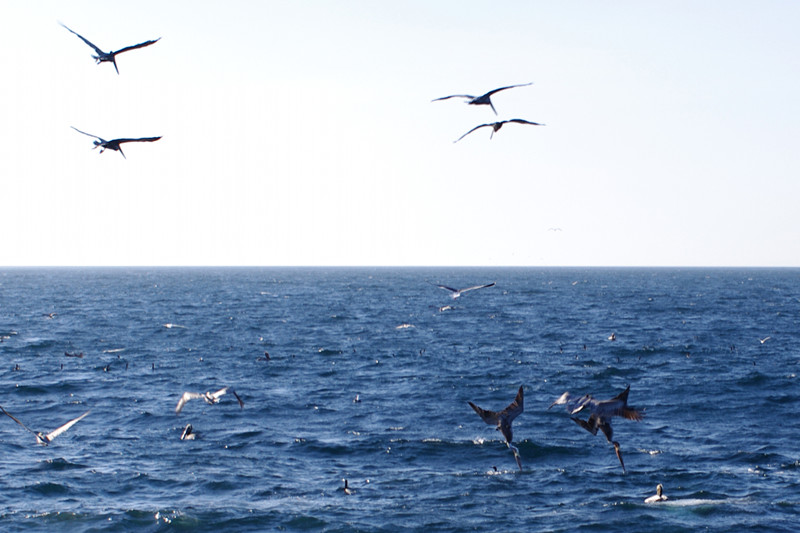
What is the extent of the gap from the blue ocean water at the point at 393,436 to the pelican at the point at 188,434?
576 mm

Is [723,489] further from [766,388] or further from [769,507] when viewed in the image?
[766,388]

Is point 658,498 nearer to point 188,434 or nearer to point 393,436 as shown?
point 393,436

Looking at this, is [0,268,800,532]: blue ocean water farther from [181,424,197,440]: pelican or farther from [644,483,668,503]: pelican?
[181,424,197,440]: pelican

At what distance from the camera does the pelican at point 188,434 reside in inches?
1355

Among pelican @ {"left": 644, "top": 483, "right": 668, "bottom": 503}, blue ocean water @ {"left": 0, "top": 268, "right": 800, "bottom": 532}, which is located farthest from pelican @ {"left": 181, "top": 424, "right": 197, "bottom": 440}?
pelican @ {"left": 644, "top": 483, "right": 668, "bottom": 503}

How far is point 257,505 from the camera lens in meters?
25.9

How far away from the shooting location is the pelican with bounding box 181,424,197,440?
1355 inches

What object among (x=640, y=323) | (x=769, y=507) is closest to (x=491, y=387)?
(x=769, y=507)

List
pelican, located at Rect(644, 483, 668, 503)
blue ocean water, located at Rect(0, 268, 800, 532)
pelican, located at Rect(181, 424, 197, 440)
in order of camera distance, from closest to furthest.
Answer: blue ocean water, located at Rect(0, 268, 800, 532)
pelican, located at Rect(644, 483, 668, 503)
pelican, located at Rect(181, 424, 197, 440)

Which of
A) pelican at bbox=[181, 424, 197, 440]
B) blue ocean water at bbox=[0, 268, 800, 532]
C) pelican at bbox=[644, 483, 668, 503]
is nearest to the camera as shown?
blue ocean water at bbox=[0, 268, 800, 532]

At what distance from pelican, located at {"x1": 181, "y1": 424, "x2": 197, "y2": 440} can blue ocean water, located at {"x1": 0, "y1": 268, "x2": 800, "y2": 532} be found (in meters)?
0.58

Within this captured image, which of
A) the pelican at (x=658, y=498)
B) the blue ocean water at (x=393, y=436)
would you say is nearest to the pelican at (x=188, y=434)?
the blue ocean water at (x=393, y=436)

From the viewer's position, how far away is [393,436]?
34812 mm

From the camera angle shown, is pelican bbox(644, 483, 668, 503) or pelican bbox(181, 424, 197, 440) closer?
pelican bbox(644, 483, 668, 503)
